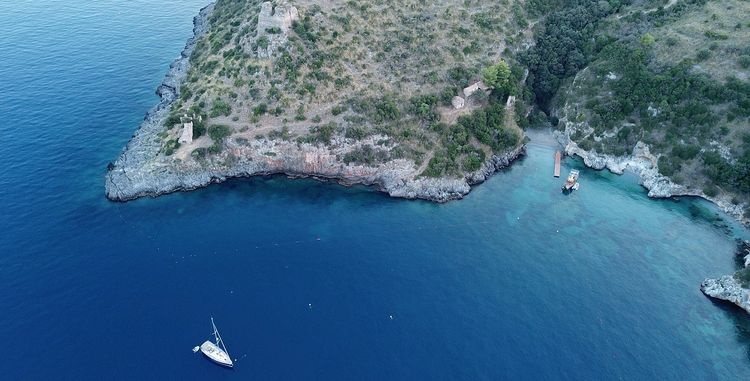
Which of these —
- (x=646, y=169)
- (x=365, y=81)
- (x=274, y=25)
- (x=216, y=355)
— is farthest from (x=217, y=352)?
(x=646, y=169)

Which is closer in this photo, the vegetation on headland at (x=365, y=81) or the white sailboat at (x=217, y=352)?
the white sailboat at (x=217, y=352)

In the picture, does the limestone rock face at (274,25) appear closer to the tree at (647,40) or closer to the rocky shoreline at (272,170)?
the rocky shoreline at (272,170)

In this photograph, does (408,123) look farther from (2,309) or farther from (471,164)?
(2,309)

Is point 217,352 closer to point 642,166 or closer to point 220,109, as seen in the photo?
point 220,109

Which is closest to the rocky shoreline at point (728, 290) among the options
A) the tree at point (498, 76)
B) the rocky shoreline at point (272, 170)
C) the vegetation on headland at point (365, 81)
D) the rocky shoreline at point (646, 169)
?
the rocky shoreline at point (646, 169)

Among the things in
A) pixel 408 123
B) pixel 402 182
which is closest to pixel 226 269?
pixel 402 182
